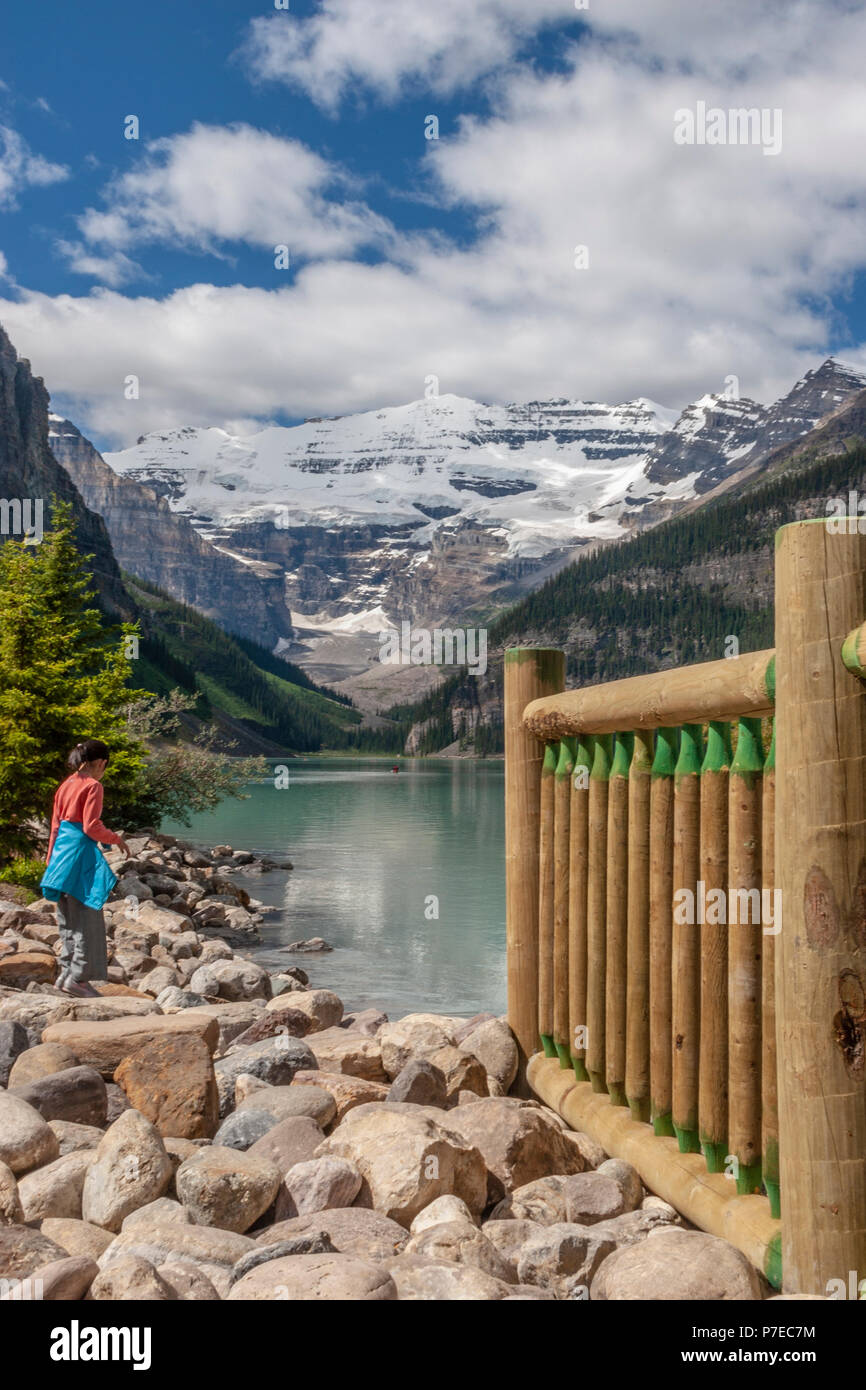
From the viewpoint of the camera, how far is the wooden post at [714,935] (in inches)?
142

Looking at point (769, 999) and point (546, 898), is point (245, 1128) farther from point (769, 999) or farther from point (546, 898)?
point (769, 999)

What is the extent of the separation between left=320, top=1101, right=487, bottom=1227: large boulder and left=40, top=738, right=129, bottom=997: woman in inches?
185

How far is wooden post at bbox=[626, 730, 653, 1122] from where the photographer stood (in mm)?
4242

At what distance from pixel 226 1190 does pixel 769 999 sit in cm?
205

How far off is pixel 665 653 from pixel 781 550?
628 feet

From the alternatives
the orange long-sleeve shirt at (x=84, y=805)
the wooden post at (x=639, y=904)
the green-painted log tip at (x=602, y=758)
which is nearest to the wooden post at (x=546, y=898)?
the green-painted log tip at (x=602, y=758)

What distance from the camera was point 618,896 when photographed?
4465 millimetres

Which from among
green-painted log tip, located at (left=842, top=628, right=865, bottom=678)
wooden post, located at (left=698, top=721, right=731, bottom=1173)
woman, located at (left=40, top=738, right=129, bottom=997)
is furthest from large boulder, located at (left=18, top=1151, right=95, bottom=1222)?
woman, located at (left=40, top=738, right=129, bottom=997)

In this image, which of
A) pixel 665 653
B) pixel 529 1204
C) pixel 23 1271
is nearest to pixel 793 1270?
pixel 529 1204

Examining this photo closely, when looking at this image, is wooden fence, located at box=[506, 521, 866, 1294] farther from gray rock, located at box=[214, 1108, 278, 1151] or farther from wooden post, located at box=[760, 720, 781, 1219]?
gray rock, located at box=[214, 1108, 278, 1151]

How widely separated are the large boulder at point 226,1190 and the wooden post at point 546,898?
75.7 inches

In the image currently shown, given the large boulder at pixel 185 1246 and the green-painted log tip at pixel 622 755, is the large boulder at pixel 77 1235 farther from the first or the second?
the green-painted log tip at pixel 622 755

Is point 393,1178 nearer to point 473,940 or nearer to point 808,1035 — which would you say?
point 808,1035

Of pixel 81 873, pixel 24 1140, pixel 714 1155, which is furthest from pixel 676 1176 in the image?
pixel 81 873
